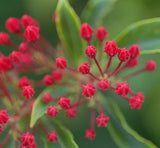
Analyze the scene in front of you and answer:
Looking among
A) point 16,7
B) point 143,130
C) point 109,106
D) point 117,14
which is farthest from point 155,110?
point 16,7

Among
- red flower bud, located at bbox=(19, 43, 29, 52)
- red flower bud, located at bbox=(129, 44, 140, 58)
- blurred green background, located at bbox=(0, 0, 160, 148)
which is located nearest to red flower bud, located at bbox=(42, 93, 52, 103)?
red flower bud, located at bbox=(19, 43, 29, 52)

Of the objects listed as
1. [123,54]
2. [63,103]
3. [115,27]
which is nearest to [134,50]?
[123,54]

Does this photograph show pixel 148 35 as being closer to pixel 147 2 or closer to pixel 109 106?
pixel 109 106

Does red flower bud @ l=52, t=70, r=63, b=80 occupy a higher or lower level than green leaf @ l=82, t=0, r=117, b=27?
lower

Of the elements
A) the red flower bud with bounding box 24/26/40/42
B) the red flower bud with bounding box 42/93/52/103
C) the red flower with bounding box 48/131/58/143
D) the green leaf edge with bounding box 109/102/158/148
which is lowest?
the green leaf edge with bounding box 109/102/158/148

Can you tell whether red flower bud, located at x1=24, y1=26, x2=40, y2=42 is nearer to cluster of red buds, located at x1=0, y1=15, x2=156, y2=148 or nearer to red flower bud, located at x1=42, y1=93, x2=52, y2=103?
cluster of red buds, located at x1=0, y1=15, x2=156, y2=148

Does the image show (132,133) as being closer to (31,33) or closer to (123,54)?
(123,54)

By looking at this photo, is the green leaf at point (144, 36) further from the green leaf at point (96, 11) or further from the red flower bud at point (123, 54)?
the green leaf at point (96, 11)

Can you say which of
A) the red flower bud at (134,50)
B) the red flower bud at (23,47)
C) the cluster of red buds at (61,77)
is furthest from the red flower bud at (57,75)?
the red flower bud at (134,50)
